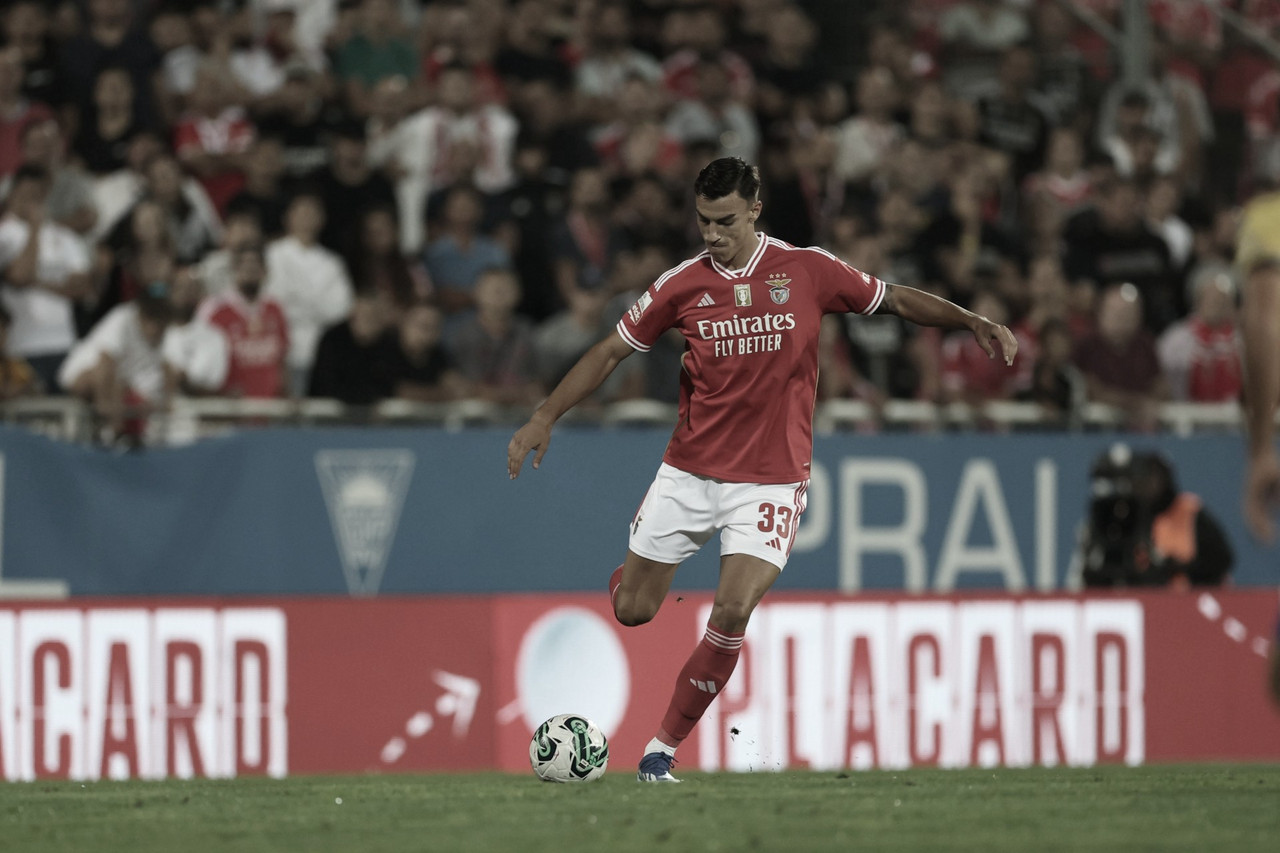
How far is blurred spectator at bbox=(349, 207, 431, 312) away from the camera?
585 inches

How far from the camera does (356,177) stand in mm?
15367

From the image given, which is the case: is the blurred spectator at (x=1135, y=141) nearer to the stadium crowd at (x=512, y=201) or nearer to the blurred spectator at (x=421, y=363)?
the stadium crowd at (x=512, y=201)

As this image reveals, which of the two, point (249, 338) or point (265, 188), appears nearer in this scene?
point (249, 338)

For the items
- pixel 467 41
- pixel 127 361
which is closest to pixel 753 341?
pixel 127 361

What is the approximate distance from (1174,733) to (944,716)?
61.6 inches

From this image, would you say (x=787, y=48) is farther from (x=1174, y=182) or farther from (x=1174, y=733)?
(x=1174, y=733)

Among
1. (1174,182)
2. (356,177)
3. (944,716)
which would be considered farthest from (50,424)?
(1174,182)

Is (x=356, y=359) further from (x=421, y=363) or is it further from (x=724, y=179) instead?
(x=724, y=179)

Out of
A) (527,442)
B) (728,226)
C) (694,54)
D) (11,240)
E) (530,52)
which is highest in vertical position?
(694,54)

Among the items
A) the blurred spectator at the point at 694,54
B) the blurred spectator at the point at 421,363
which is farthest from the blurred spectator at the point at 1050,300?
the blurred spectator at the point at 421,363

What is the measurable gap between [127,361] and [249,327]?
836 mm

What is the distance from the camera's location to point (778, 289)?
30.3 feet

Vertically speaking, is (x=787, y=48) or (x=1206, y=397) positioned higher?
(x=787, y=48)

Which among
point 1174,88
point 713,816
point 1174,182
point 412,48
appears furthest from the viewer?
point 1174,88
